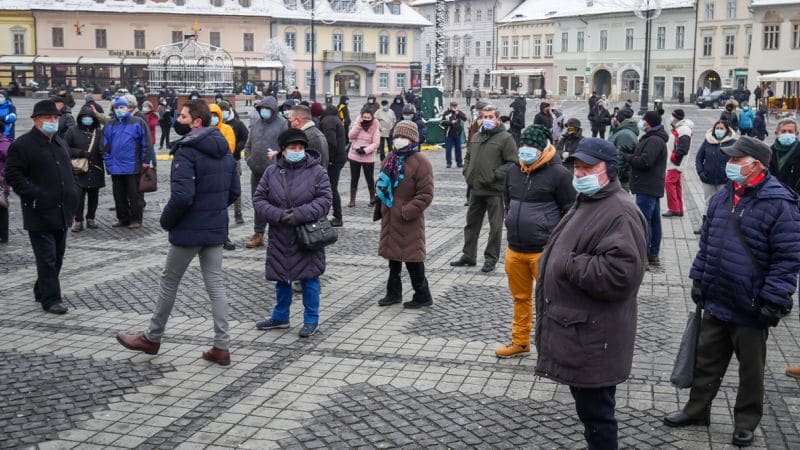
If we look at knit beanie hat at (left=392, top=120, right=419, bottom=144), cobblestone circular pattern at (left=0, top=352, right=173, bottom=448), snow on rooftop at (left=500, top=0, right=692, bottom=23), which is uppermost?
snow on rooftop at (left=500, top=0, right=692, bottom=23)

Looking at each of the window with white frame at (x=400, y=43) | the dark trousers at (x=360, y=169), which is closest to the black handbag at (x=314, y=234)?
the dark trousers at (x=360, y=169)

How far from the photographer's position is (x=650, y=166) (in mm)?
10117

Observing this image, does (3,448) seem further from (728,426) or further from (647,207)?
(647,207)

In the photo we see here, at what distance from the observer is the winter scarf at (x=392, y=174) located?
8.45 metres

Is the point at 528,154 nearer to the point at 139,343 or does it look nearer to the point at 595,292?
the point at 595,292

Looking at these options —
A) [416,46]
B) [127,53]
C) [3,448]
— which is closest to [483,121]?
[3,448]

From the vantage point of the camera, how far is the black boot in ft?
28.5

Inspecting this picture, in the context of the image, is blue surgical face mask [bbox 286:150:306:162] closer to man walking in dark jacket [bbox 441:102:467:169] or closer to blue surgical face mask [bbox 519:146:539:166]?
blue surgical face mask [bbox 519:146:539:166]

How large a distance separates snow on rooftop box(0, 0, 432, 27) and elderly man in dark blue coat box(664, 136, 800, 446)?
204 feet

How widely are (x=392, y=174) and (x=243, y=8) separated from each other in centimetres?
6721

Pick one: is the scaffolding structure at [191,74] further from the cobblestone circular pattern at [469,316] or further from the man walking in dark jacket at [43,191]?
the cobblestone circular pattern at [469,316]

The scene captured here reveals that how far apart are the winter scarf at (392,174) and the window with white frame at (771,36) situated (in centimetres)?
5935

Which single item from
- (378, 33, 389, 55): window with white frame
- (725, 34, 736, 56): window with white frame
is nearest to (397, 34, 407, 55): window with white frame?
(378, 33, 389, 55): window with white frame

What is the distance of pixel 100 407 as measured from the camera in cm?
592
